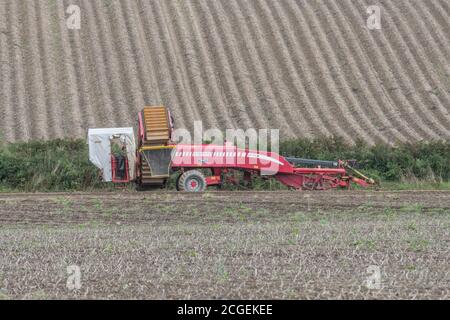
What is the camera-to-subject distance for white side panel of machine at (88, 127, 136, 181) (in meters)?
23.1

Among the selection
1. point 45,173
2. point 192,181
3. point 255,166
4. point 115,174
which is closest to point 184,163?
point 192,181

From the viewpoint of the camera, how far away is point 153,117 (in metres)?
22.4

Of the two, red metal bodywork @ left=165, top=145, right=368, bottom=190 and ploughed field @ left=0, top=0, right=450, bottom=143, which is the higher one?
ploughed field @ left=0, top=0, right=450, bottom=143

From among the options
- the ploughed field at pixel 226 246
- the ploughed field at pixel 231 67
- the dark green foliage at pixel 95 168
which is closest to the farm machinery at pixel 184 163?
the ploughed field at pixel 226 246

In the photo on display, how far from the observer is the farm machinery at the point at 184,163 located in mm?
22359

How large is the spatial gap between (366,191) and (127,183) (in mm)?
6758

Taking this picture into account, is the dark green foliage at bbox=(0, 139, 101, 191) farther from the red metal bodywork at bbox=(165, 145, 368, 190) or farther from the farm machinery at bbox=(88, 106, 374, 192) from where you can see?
the red metal bodywork at bbox=(165, 145, 368, 190)

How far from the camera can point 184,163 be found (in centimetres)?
2270

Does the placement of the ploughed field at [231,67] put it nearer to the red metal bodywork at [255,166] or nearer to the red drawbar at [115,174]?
the red drawbar at [115,174]

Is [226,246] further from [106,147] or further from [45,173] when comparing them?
[45,173]

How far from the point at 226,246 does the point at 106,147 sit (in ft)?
36.4

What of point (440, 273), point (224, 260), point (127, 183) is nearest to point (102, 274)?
point (224, 260)

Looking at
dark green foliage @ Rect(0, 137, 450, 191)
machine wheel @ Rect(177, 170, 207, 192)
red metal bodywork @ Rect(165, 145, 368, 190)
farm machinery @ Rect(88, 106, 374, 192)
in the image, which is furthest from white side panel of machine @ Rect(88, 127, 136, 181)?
machine wheel @ Rect(177, 170, 207, 192)
